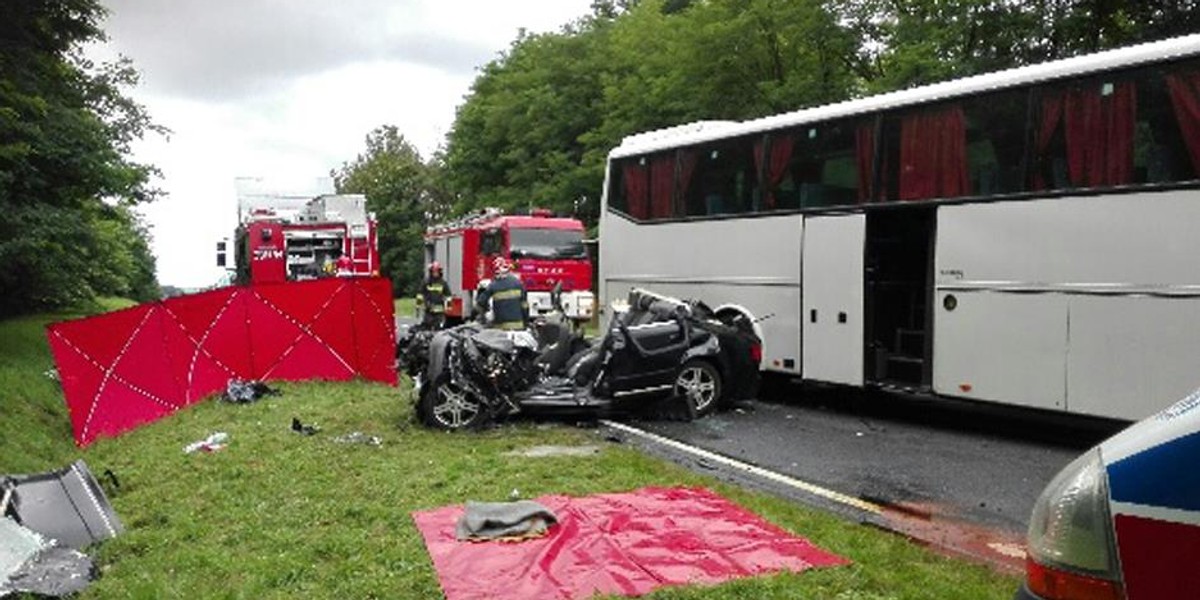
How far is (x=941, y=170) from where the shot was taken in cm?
985

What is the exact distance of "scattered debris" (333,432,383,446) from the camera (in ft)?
30.6

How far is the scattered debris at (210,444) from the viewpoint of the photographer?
9.52m

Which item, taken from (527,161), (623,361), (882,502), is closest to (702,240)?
(623,361)

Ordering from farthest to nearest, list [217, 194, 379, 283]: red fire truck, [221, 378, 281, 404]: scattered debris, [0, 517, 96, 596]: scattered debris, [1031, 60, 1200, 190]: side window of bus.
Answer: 1. [217, 194, 379, 283]: red fire truck
2. [221, 378, 281, 404]: scattered debris
3. [1031, 60, 1200, 190]: side window of bus
4. [0, 517, 96, 596]: scattered debris

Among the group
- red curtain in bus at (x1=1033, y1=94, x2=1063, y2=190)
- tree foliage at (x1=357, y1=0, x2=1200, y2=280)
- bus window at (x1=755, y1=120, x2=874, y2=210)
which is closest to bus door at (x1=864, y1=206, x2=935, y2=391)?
bus window at (x1=755, y1=120, x2=874, y2=210)

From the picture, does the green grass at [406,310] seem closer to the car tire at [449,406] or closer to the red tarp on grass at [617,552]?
the car tire at [449,406]

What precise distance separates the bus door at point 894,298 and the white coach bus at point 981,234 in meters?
0.02

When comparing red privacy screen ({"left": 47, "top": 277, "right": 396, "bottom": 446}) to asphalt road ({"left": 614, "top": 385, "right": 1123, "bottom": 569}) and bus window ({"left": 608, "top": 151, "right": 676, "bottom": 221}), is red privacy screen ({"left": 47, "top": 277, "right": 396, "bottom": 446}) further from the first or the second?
asphalt road ({"left": 614, "top": 385, "right": 1123, "bottom": 569})

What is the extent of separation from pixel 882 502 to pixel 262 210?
76.7 ft

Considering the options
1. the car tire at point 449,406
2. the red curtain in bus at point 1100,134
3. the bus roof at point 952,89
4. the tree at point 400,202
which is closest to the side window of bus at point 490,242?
the bus roof at point 952,89

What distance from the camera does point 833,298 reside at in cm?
1102

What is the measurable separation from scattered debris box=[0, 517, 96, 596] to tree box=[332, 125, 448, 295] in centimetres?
5373

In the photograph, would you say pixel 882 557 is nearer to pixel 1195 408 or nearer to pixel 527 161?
pixel 1195 408

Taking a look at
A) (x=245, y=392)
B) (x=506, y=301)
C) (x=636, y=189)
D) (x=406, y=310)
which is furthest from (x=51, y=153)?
(x=406, y=310)
